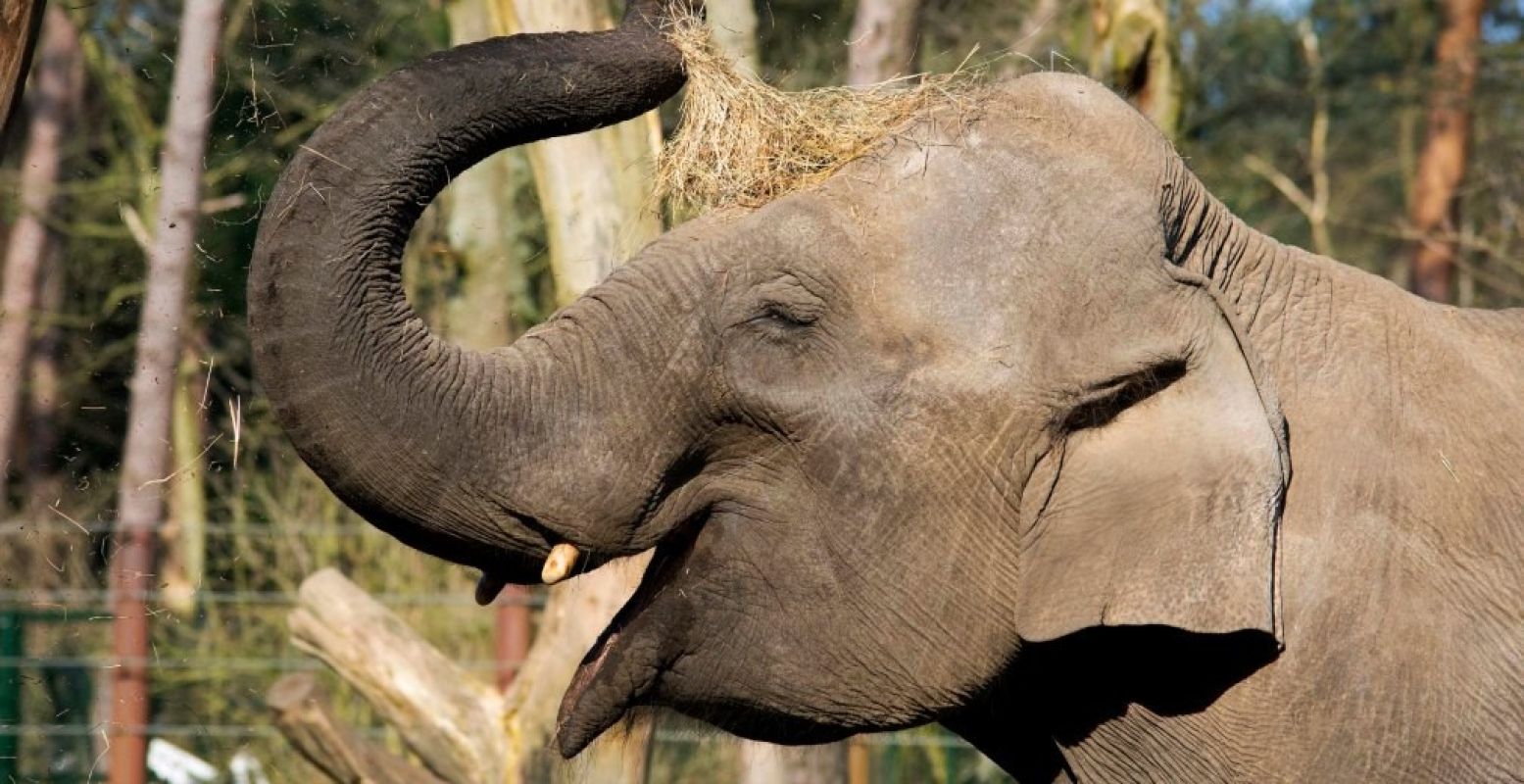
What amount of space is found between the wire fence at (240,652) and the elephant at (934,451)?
4651 mm

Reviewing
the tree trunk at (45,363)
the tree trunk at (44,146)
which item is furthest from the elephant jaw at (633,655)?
the tree trunk at (44,146)

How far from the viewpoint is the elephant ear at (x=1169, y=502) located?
260 cm

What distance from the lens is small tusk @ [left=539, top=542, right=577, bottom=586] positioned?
8.85ft

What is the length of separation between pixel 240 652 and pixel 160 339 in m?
5.22

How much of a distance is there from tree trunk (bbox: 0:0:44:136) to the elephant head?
2.70 feet

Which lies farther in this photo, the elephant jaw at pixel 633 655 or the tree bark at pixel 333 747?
A: the tree bark at pixel 333 747

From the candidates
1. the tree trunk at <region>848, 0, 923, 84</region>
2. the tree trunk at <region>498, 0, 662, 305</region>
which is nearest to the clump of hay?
the tree trunk at <region>498, 0, 662, 305</region>

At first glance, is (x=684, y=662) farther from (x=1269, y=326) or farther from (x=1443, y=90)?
(x=1443, y=90)

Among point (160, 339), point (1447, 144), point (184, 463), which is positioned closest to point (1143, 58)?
point (160, 339)

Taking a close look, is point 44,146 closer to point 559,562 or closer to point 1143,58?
point 1143,58

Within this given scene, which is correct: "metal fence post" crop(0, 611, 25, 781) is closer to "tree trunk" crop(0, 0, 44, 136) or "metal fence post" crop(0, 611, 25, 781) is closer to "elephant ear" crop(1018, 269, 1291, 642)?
"tree trunk" crop(0, 0, 44, 136)

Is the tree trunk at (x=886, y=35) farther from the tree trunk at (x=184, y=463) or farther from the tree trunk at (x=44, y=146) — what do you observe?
the tree trunk at (x=44, y=146)

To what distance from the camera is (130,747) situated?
7188 millimetres

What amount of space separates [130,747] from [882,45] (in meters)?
3.94
